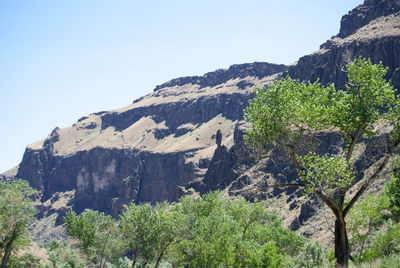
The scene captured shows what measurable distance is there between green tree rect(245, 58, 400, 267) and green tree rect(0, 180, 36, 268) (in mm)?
33143

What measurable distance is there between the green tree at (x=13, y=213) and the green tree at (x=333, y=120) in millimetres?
33143

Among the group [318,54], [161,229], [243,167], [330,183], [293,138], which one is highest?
[318,54]

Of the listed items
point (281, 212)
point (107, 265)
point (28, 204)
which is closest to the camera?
point (28, 204)

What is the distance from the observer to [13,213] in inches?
1517

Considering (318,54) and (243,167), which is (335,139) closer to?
(243,167)

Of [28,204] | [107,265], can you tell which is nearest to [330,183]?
[28,204]

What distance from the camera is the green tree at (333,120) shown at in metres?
15.6

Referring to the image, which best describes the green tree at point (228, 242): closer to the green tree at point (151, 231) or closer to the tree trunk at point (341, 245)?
the green tree at point (151, 231)

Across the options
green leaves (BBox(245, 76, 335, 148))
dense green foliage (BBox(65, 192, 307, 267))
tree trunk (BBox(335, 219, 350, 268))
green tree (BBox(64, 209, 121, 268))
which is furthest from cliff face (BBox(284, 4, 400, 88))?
tree trunk (BBox(335, 219, 350, 268))

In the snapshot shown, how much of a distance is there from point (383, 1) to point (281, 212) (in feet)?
504

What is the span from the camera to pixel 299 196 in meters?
136

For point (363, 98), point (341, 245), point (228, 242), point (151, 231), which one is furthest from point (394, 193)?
point (151, 231)

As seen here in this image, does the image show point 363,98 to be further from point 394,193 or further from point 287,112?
point 394,193

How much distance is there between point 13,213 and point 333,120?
38.9 metres
